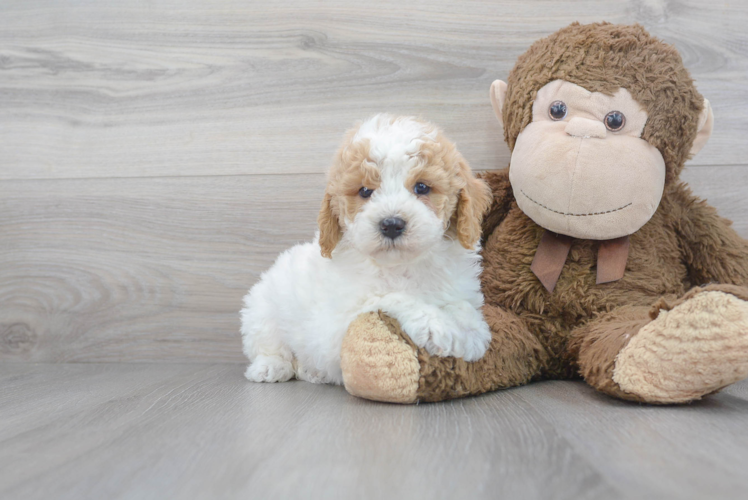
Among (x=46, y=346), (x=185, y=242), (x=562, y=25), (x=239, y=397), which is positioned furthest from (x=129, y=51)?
(x=562, y=25)

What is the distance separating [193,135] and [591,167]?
1.07m

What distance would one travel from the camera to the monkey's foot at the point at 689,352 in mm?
854

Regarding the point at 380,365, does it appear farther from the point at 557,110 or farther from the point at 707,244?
the point at 707,244

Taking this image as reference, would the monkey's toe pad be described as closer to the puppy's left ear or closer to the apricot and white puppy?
the apricot and white puppy

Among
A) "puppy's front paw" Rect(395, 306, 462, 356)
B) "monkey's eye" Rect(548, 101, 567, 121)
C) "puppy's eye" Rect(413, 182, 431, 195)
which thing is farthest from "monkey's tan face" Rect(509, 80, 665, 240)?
"puppy's front paw" Rect(395, 306, 462, 356)

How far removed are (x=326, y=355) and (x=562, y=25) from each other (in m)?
1.07

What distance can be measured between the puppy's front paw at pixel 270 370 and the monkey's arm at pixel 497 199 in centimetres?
57

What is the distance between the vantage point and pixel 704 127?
1219 millimetres

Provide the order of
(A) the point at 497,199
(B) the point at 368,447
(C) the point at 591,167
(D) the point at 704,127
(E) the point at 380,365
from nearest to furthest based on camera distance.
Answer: (B) the point at 368,447, (E) the point at 380,365, (C) the point at 591,167, (D) the point at 704,127, (A) the point at 497,199

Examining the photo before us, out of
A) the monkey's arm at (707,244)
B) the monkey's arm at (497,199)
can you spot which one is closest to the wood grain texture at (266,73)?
the monkey's arm at (497,199)

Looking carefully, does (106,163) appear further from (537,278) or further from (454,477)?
(454,477)

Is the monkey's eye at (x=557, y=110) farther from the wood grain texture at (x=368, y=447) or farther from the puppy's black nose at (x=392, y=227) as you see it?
the wood grain texture at (x=368, y=447)

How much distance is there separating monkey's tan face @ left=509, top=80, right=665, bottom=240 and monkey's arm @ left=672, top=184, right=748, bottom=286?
0.18 m

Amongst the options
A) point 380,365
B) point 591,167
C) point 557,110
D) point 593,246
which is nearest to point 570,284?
point 593,246
